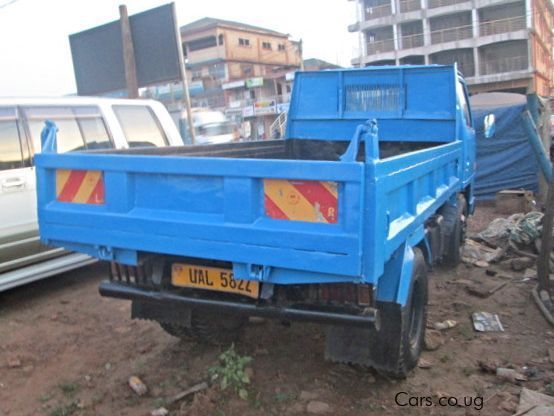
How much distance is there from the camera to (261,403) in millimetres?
3314

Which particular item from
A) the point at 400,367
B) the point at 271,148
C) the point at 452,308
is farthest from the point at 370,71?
the point at 400,367

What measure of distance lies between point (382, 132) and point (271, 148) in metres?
1.18

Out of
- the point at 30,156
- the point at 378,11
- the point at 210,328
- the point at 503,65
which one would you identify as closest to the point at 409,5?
the point at 378,11

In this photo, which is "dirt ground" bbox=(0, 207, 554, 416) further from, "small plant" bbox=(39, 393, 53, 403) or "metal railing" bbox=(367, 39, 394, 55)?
"metal railing" bbox=(367, 39, 394, 55)

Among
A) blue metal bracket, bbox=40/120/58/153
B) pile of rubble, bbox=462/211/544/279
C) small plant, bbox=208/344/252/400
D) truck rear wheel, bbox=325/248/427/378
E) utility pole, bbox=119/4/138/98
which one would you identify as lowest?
pile of rubble, bbox=462/211/544/279

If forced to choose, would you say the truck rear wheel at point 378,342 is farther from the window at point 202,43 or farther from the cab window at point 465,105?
the window at point 202,43

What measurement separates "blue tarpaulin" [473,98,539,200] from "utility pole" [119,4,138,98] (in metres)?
6.92

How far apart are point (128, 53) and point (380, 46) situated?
42.6 metres

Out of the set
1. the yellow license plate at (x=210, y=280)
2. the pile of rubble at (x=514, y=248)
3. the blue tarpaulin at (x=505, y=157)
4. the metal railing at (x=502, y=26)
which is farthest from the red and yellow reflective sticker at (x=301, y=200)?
the metal railing at (x=502, y=26)

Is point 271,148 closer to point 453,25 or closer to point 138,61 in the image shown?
point 138,61

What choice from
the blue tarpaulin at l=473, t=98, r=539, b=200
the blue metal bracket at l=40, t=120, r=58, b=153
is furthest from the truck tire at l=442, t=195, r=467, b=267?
the blue tarpaulin at l=473, t=98, r=539, b=200

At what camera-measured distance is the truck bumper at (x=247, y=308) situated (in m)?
2.82

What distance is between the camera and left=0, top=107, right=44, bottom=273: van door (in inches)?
199

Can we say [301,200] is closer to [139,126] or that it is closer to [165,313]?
[165,313]
